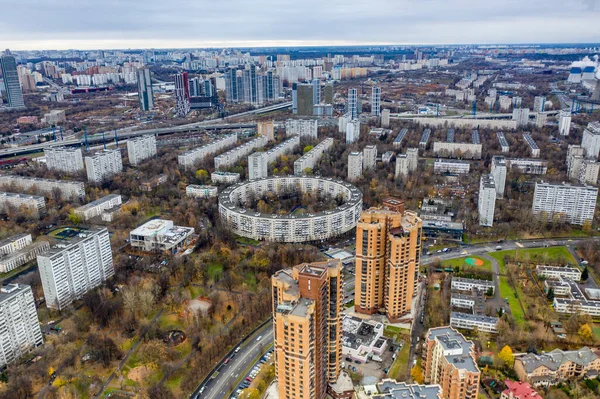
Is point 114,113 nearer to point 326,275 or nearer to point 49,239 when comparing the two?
point 49,239

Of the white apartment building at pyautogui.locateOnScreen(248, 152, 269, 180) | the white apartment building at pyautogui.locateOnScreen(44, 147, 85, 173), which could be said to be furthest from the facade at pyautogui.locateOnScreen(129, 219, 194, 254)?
the white apartment building at pyautogui.locateOnScreen(44, 147, 85, 173)

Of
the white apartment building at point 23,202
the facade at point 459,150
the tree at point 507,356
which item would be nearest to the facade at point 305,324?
the tree at point 507,356

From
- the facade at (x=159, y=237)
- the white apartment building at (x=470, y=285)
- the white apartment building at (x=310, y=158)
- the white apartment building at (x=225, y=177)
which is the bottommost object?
the white apartment building at (x=470, y=285)

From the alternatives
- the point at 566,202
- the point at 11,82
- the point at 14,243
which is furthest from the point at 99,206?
the point at 11,82

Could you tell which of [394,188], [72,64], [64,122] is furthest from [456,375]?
[72,64]

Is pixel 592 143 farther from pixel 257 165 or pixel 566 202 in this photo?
pixel 257 165

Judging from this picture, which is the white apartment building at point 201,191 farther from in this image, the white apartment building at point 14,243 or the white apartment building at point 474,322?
the white apartment building at point 474,322
